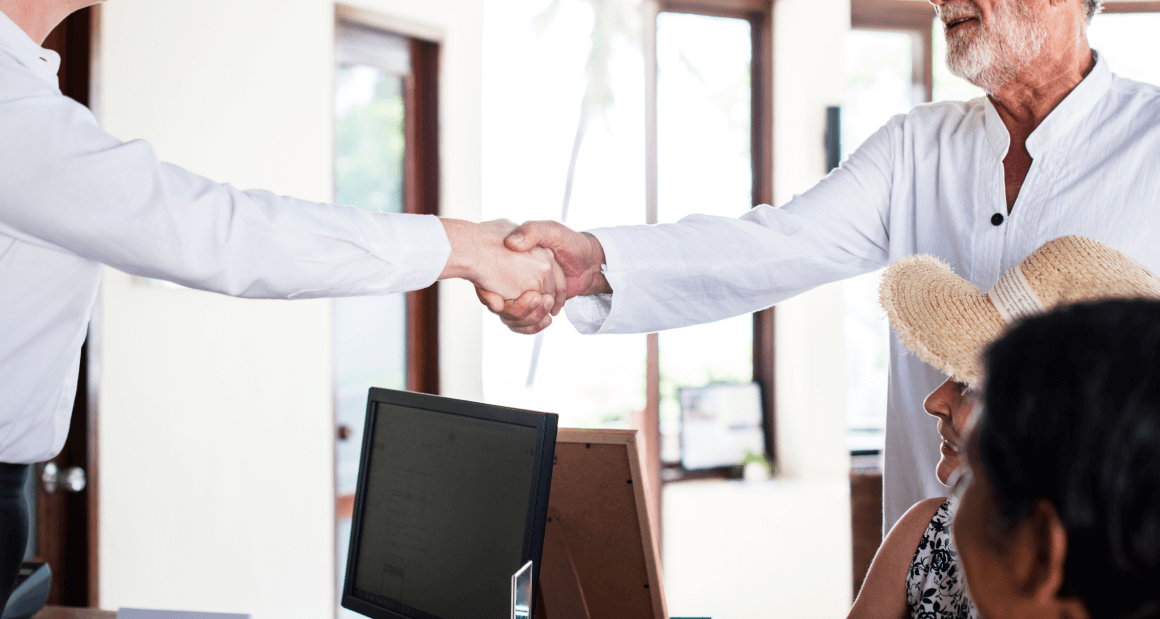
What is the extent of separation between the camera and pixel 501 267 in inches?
61.4

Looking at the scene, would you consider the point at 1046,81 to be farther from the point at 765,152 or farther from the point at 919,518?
the point at 765,152

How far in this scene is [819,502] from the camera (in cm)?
365

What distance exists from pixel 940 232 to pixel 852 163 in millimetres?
250

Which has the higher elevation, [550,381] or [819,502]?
[550,381]

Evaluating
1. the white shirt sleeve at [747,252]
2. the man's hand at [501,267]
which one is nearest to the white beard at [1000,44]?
the white shirt sleeve at [747,252]

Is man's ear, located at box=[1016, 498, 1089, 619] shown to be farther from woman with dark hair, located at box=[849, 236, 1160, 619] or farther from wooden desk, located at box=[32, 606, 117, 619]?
wooden desk, located at box=[32, 606, 117, 619]

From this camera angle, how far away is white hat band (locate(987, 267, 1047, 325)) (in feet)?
3.46

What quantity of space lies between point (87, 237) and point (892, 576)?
1247 mm

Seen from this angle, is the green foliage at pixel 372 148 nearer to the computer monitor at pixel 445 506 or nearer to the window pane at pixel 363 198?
the window pane at pixel 363 198

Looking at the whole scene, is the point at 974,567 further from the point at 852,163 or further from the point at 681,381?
the point at 681,381

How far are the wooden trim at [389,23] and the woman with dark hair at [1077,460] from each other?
2.81 meters

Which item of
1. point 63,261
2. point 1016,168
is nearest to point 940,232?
point 1016,168

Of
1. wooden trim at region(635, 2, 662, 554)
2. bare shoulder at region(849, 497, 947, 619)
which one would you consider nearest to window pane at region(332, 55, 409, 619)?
wooden trim at region(635, 2, 662, 554)

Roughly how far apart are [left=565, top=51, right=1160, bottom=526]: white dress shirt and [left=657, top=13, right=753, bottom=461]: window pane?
6.36 feet
